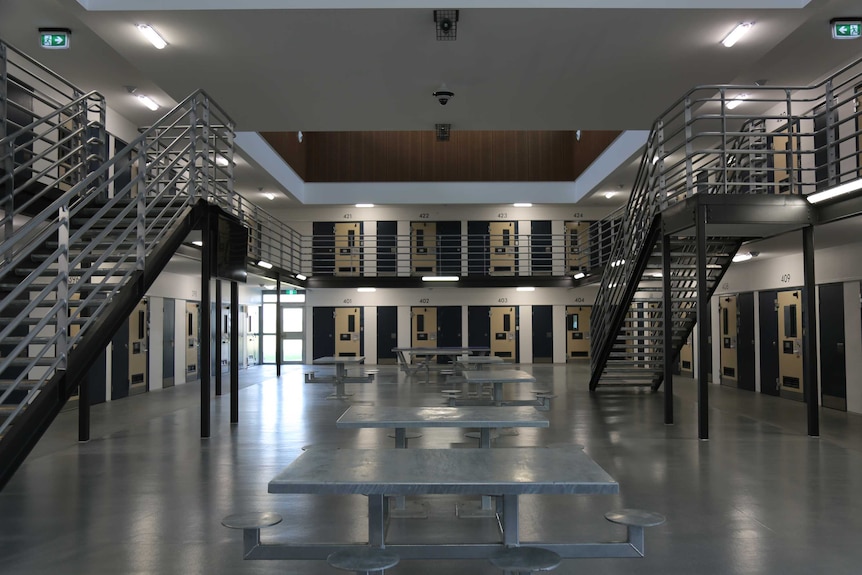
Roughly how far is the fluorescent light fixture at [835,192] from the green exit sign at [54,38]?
947cm

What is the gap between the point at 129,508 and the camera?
17.5 feet

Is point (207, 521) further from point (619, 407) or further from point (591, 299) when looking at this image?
point (591, 299)

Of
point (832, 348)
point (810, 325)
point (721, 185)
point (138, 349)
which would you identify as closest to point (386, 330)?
point (138, 349)

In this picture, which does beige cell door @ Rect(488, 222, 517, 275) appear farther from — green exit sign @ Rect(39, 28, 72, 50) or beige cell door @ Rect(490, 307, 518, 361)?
green exit sign @ Rect(39, 28, 72, 50)

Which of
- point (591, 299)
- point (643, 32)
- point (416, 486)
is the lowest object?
point (416, 486)

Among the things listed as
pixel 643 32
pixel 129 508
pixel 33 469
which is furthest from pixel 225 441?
pixel 643 32

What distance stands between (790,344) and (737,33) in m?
6.73

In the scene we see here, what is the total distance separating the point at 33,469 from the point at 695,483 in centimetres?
634

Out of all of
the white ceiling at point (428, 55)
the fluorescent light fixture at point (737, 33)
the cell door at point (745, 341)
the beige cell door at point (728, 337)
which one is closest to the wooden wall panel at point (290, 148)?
the white ceiling at point (428, 55)

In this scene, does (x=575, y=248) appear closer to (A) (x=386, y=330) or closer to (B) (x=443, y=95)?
(A) (x=386, y=330)

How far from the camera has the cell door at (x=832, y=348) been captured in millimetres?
11047

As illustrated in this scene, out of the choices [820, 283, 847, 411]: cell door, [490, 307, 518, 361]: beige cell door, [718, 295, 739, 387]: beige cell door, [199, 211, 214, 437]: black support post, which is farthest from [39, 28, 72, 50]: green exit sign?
[490, 307, 518, 361]: beige cell door

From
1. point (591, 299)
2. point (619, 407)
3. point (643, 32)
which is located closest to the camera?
point (643, 32)

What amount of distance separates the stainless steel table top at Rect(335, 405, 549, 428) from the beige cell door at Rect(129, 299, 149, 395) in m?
9.34
